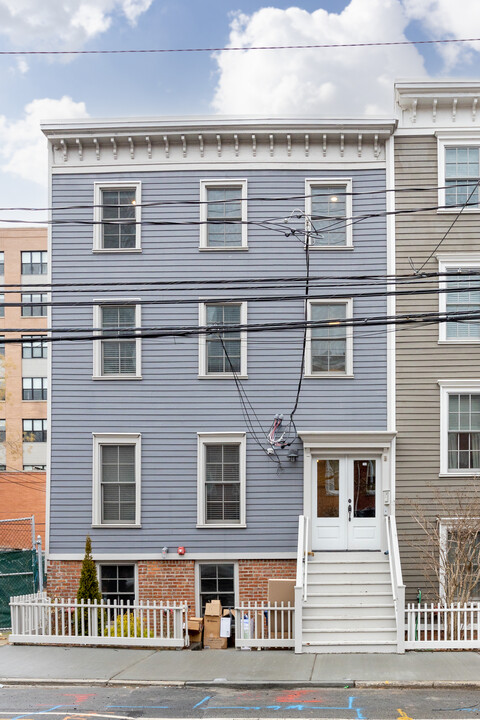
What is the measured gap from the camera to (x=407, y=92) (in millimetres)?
16766

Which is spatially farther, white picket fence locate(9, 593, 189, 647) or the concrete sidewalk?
white picket fence locate(9, 593, 189, 647)

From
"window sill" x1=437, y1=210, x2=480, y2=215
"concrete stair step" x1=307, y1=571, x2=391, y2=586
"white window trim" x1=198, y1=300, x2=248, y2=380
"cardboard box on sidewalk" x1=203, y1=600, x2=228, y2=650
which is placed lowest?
"cardboard box on sidewalk" x1=203, y1=600, x2=228, y2=650

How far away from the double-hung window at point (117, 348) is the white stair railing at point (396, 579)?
250 inches

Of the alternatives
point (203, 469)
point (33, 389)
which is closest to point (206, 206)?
point (203, 469)

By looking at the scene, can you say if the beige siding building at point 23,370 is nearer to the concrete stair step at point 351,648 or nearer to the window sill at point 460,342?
the window sill at point 460,342

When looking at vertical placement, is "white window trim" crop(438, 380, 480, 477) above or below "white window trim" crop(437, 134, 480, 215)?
below

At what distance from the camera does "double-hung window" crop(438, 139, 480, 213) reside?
55.2 feet

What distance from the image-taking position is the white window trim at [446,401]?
1636 cm

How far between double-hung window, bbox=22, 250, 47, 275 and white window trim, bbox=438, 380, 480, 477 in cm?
3783

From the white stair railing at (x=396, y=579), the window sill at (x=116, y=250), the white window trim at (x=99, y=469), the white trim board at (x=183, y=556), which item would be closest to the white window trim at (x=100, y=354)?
the window sill at (x=116, y=250)

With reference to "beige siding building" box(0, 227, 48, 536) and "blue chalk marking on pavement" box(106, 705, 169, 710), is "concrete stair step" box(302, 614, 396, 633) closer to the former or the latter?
"blue chalk marking on pavement" box(106, 705, 169, 710)

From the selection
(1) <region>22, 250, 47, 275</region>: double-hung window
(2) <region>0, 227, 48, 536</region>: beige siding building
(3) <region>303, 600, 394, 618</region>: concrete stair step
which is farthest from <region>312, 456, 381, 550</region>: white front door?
(1) <region>22, 250, 47, 275</region>: double-hung window

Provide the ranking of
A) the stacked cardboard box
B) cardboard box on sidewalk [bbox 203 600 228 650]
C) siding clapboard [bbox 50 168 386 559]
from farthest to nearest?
1. siding clapboard [bbox 50 168 386 559]
2. cardboard box on sidewalk [bbox 203 600 228 650]
3. the stacked cardboard box

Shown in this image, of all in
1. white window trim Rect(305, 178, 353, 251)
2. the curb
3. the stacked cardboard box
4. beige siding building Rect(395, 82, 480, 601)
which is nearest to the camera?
the curb
